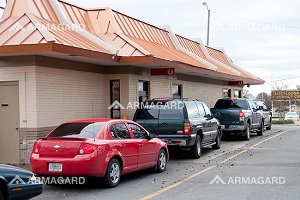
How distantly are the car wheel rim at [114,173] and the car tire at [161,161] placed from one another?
196 cm

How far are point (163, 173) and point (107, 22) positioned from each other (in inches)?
293

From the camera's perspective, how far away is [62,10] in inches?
579

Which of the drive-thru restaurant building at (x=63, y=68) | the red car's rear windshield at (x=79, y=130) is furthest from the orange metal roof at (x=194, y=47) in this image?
the red car's rear windshield at (x=79, y=130)

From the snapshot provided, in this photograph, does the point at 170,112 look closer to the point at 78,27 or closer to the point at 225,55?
the point at 78,27

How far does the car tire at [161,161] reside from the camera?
11347 mm

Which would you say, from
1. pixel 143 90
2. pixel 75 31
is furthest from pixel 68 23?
pixel 143 90

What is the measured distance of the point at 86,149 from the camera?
8820 mm

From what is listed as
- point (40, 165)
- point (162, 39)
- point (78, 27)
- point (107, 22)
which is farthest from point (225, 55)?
point (40, 165)

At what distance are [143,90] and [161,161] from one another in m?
7.02

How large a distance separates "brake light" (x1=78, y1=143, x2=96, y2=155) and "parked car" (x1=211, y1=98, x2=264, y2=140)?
984 cm

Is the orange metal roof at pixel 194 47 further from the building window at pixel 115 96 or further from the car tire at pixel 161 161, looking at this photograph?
the car tire at pixel 161 161

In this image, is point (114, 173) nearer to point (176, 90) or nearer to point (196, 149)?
point (196, 149)
